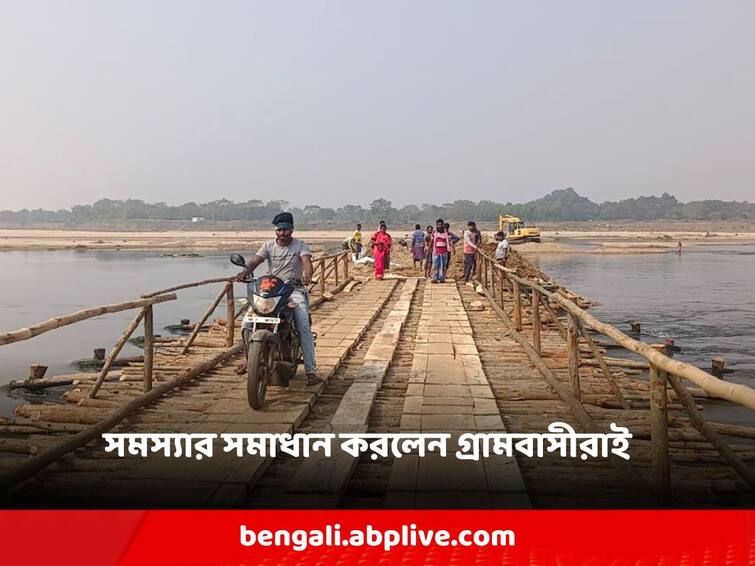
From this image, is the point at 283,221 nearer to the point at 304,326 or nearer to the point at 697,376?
the point at 304,326

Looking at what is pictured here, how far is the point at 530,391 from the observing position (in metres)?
5.97

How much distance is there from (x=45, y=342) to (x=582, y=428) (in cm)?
1306

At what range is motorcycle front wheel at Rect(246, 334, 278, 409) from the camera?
5.06 metres

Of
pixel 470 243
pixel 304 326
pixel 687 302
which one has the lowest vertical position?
pixel 687 302

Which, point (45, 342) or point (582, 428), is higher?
point (582, 428)

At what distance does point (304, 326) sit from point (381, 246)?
11.9m

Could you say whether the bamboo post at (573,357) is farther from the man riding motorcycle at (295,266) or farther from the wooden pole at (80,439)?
the wooden pole at (80,439)

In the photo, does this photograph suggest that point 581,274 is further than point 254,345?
Yes

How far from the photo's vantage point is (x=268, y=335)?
5262mm

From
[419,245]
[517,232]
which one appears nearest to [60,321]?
[419,245]
